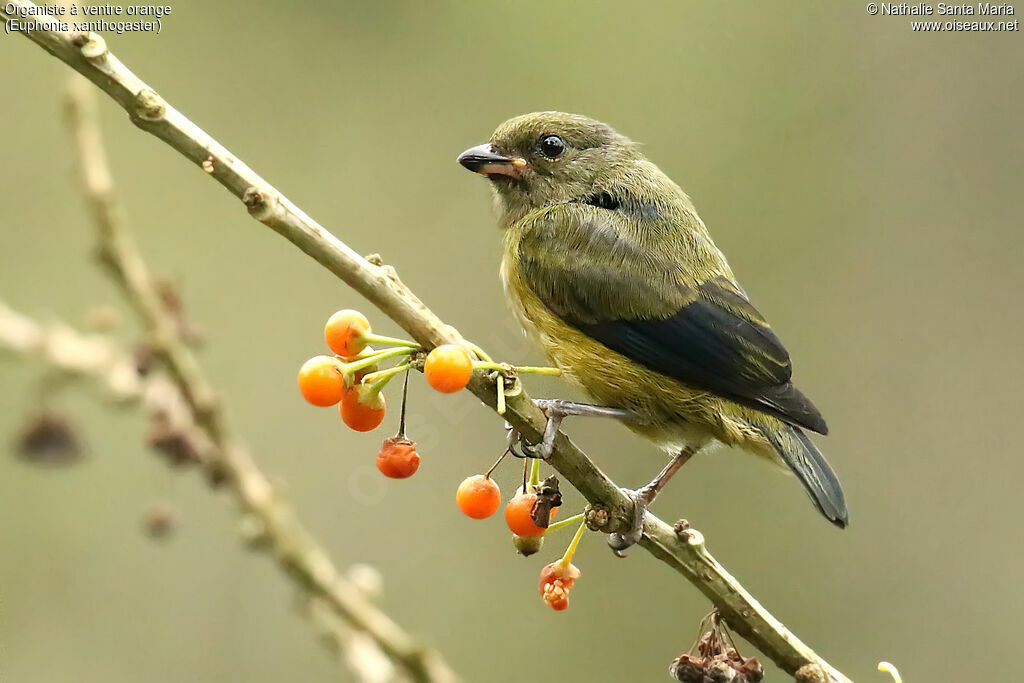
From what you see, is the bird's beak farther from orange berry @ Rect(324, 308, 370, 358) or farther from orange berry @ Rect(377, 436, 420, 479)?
orange berry @ Rect(324, 308, 370, 358)

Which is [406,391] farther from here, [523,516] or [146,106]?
[146,106]

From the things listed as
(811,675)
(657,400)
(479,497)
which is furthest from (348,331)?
(657,400)

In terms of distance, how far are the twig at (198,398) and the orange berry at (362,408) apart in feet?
1.18

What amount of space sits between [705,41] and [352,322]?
512 centimetres

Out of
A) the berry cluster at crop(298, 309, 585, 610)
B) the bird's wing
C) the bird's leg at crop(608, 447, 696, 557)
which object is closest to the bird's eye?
the bird's wing

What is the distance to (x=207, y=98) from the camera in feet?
19.5

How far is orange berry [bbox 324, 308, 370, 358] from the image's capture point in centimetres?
194

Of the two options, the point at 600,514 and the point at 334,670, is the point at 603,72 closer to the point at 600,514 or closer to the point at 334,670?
the point at 334,670

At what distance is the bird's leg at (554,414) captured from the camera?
6.78 feet

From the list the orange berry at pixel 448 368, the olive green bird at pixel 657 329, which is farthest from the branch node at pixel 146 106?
the olive green bird at pixel 657 329

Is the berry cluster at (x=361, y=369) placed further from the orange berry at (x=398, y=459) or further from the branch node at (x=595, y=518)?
the branch node at (x=595, y=518)

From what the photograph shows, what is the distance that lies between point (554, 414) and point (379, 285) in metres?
0.68

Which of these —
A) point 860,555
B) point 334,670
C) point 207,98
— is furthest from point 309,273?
point 860,555

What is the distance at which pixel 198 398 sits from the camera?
231cm
